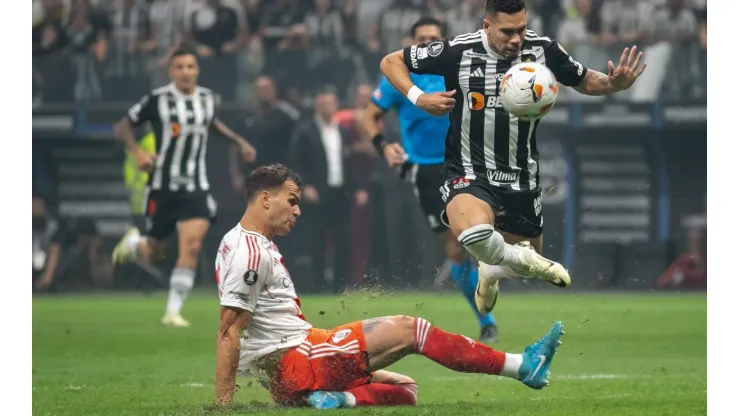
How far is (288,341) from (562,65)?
2.54 meters

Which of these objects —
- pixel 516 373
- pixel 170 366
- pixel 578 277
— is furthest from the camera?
pixel 578 277

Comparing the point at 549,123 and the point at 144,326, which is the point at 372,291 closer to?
the point at 144,326

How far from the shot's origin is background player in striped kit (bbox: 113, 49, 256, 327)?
12070 millimetres

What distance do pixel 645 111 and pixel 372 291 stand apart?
10328 millimetres

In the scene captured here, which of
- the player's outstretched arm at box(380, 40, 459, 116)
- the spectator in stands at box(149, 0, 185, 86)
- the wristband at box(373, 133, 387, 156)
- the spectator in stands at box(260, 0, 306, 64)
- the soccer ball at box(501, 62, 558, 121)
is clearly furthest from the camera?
the spectator in stands at box(260, 0, 306, 64)

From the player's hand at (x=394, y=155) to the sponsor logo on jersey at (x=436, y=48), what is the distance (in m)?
2.54

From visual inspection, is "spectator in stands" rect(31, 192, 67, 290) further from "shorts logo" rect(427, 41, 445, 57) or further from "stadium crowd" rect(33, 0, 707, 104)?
"shorts logo" rect(427, 41, 445, 57)

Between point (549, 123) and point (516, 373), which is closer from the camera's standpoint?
point (516, 373)

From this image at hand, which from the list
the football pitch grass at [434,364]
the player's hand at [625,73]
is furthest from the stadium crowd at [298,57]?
the player's hand at [625,73]

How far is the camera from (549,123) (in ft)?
53.9

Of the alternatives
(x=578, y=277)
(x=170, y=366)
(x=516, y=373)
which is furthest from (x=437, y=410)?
(x=578, y=277)

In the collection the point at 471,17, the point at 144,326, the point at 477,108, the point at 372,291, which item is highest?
the point at 471,17

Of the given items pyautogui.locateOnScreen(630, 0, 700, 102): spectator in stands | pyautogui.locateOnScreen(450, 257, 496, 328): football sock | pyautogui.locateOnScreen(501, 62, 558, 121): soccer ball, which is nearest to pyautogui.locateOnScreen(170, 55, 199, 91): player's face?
pyautogui.locateOnScreen(450, 257, 496, 328): football sock

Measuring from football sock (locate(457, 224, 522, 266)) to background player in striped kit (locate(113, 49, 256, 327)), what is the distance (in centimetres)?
527
